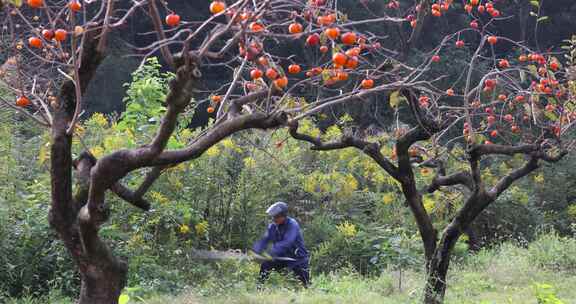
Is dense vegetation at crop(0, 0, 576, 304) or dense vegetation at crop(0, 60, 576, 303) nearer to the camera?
dense vegetation at crop(0, 0, 576, 304)

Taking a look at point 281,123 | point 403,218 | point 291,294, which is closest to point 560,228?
point 403,218

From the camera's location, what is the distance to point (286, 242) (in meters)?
7.81

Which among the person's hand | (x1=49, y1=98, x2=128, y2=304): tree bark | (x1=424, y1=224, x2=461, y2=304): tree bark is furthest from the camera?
the person's hand

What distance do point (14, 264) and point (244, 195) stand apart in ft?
11.1

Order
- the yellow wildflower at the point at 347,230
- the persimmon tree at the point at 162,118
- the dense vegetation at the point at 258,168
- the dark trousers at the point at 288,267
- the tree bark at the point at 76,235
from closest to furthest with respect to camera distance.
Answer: the persimmon tree at the point at 162,118 < the dense vegetation at the point at 258,168 < the tree bark at the point at 76,235 < the dark trousers at the point at 288,267 < the yellow wildflower at the point at 347,230

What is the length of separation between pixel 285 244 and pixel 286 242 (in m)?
0.02

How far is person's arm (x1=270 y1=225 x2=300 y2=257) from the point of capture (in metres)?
7.80

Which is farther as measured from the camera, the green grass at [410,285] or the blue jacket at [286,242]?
the blue jacket at [286,242]

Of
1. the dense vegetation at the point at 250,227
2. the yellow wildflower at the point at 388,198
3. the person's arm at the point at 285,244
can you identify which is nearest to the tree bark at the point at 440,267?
the dense vegetation at the point at 250,227

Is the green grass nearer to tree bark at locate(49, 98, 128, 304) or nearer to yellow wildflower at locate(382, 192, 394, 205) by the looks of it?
yellow wildflower at locate(382, 192, 394, 205)

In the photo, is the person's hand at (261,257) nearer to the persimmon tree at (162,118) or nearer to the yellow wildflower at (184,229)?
A: the yellow wildflower at (184,229)

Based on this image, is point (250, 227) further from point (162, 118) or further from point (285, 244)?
point (162, 118)

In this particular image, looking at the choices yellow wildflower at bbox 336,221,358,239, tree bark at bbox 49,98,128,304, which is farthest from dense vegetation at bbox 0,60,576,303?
tree bark at bbox 49,98,128,304

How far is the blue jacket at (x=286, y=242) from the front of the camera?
7816mm
